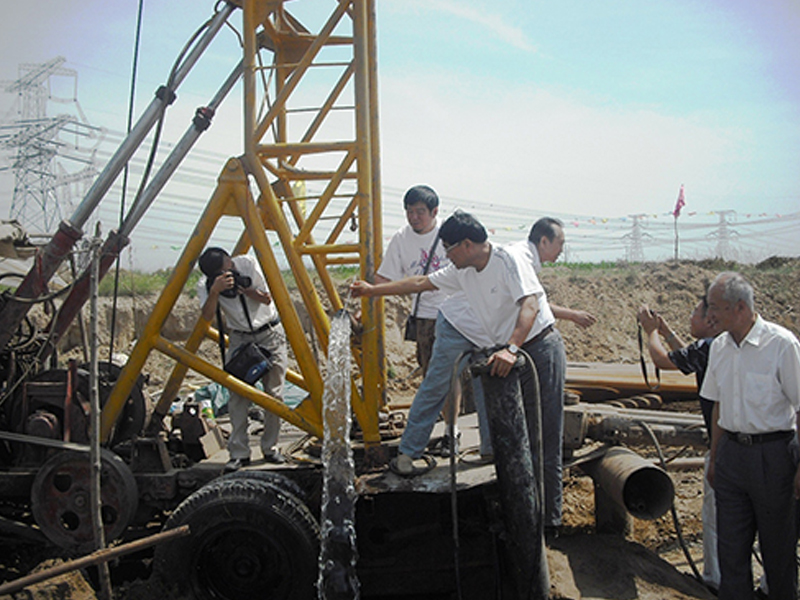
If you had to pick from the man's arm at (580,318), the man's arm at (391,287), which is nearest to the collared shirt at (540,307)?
the man's arm at (580,318)

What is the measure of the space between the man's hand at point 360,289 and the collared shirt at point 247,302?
93cm

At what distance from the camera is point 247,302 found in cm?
486

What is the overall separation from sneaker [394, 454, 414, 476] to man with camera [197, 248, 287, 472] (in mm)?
946

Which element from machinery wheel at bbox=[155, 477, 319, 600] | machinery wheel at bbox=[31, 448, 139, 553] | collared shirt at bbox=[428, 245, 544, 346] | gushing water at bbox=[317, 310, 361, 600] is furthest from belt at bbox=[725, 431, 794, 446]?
machinery wheel at bbox=[31, 448, 139, 553]

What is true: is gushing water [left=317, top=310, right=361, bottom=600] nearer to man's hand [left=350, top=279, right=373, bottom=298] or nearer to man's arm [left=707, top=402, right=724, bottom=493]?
man's hand [left=350, top=279, right=373, bottom=298]

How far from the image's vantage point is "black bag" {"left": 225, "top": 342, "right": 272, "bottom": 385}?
4.56m

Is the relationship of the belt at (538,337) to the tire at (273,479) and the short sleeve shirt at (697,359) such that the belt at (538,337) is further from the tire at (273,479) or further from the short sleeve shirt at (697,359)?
the tire at (273,479)

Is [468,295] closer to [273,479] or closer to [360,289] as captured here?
[360,289]

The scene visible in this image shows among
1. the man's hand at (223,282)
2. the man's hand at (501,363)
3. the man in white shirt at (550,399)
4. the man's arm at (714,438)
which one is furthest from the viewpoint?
the man's hand at (223,282)

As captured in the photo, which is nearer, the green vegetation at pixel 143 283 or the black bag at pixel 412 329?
the black bag at pixel 412 329

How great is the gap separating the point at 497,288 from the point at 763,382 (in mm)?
1624

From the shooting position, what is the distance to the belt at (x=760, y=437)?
3580mm

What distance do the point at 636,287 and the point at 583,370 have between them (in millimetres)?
10561

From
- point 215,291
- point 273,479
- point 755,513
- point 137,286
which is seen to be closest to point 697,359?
point 755,513
